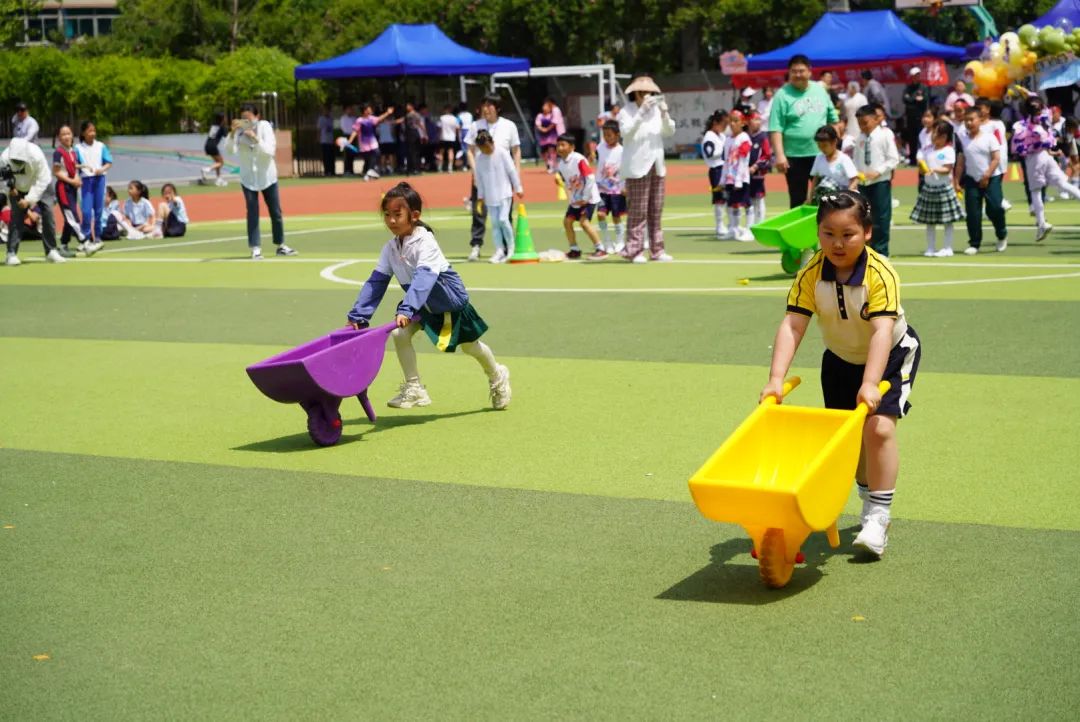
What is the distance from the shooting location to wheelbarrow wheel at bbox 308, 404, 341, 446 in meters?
8.09

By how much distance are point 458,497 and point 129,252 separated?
15626 mm

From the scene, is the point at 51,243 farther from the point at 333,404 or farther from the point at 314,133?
the point at 314,133

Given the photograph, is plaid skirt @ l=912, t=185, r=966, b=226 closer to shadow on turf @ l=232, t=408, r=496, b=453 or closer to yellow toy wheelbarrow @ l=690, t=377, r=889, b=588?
shadow on turf @ l=232, t=408, r=496, b=453

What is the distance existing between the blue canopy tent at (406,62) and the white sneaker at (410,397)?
28421 mm

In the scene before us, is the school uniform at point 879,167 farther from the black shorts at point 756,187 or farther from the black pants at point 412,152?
the black pants at point 412,152

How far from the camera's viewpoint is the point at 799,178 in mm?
16266

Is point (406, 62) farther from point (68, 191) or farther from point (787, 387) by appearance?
point (787, 387)

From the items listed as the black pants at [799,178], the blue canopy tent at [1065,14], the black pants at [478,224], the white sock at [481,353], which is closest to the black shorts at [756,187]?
the black pants at [799,178]

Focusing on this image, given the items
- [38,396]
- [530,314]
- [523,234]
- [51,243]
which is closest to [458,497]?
[38,396]

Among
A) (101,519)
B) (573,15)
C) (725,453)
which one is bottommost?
(101,519)

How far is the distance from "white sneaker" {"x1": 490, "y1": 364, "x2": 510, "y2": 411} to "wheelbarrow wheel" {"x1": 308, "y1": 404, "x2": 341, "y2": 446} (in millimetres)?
1122

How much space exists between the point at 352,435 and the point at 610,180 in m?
10.2

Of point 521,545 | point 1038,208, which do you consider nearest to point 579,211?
point 1038,208

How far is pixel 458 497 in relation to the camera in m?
6.94
